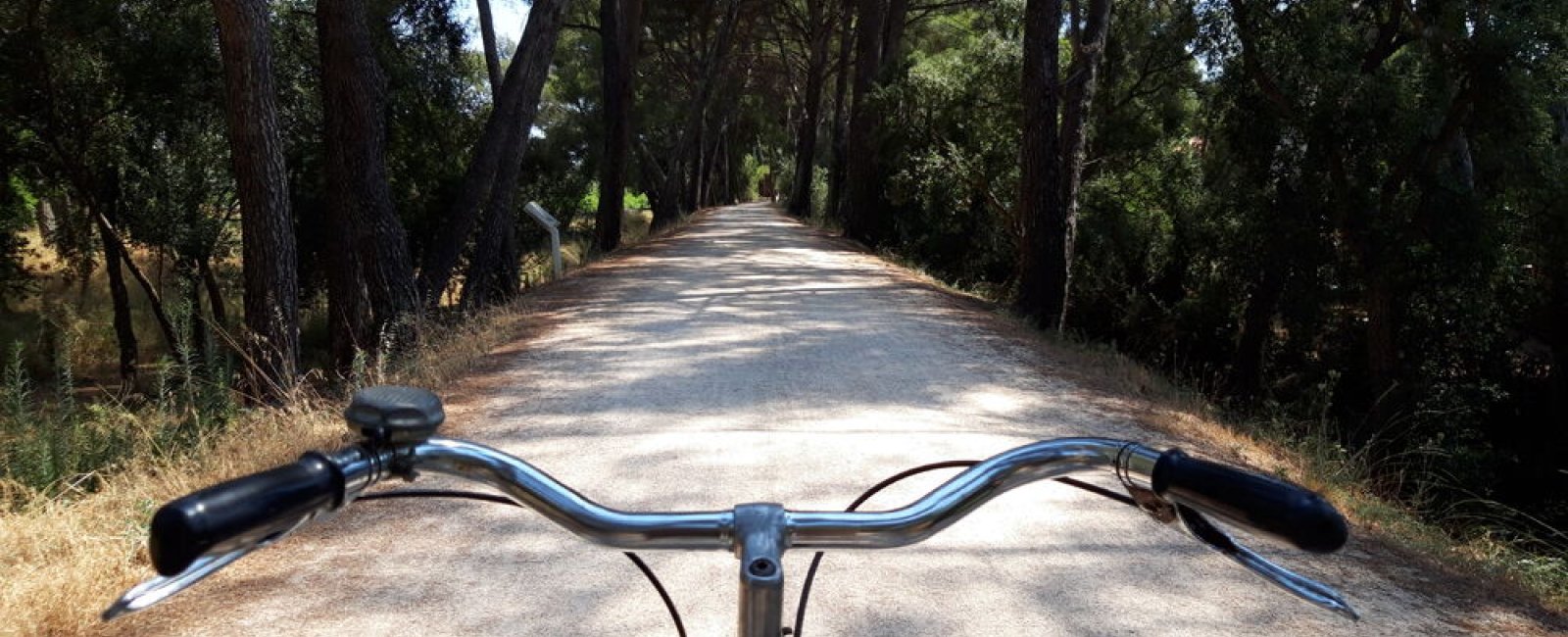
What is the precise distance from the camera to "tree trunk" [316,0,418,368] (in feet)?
33.3

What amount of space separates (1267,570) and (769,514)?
716 mm

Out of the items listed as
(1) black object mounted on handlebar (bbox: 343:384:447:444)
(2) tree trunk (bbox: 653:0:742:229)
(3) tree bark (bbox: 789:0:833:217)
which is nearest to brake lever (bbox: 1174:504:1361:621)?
(1) black object mounted on handlebar (bbox: 343:384:447:444)

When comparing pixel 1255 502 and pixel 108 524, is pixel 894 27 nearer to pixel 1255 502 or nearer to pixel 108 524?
pixel 108 524

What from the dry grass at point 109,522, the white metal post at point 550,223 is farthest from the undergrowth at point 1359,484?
the white metal post at point 550,223

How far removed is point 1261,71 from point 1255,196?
5.57 feet

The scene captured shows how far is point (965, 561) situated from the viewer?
Answer: 441cm

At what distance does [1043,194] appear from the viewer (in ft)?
44.1

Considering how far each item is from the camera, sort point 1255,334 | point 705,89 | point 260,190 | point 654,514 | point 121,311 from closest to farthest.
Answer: point 654,514 → point 260,190 → point 1255,334 → point 121,311 → point 705,89

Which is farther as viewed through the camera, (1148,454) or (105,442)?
(105,442)

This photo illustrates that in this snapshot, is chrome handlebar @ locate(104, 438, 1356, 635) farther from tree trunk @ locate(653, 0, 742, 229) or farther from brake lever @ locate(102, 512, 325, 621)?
tree trunk @ locate(653, 0, 742, 229)

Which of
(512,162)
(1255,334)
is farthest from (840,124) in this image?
(512,162)

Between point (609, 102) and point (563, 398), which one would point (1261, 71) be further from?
point (609, 102)

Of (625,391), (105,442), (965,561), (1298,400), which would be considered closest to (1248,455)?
(965,561)

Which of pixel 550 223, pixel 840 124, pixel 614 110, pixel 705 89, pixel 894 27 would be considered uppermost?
pixel 894 27
